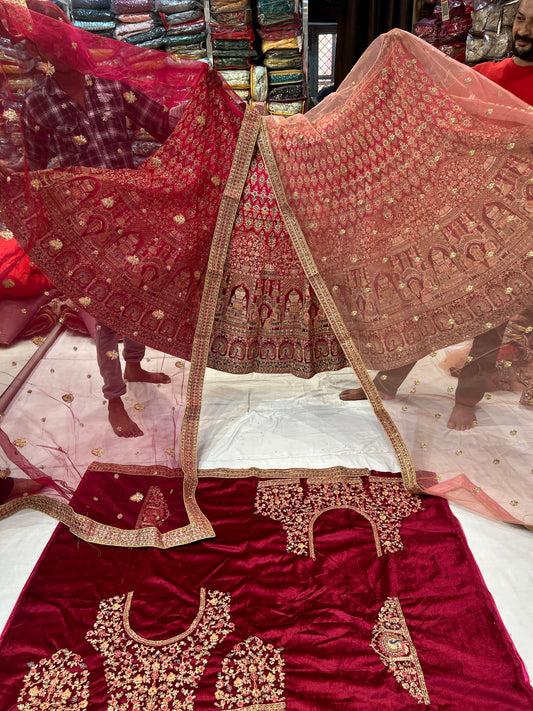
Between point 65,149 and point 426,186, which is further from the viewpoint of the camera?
point 426,186

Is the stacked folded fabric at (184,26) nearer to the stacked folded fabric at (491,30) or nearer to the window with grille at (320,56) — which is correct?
the window with grille at (320,56)

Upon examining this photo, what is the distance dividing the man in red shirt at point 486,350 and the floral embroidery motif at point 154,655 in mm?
833

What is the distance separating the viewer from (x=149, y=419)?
158 cm

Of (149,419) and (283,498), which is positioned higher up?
(149,419)

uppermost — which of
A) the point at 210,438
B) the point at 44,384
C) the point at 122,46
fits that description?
the point at 122,46

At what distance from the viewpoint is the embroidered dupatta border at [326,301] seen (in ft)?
5.22

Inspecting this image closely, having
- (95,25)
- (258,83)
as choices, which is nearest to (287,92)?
(258,83)

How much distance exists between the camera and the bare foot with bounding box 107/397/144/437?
1534mm

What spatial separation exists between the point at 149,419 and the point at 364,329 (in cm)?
76

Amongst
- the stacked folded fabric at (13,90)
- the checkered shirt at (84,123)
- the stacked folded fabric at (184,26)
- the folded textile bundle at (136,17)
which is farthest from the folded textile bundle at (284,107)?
the stacked folded fabric at (13,90)

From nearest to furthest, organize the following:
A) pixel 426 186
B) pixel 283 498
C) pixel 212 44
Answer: pixel 426 186
pixel 283 498
pixel 212 44

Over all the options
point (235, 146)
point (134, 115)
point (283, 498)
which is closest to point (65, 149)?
point (134, 115)

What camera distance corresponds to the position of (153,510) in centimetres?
147

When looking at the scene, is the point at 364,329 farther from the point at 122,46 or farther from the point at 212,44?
the point at 212,44
